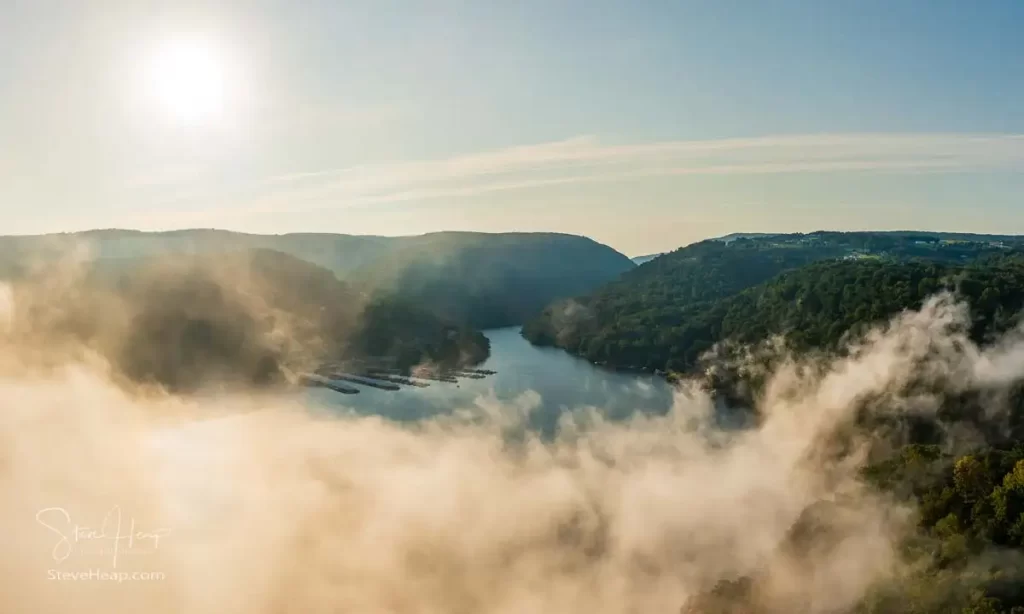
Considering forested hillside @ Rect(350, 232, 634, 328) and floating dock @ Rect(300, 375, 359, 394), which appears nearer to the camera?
floating dock @ Rect(300, 375, 359, 394)

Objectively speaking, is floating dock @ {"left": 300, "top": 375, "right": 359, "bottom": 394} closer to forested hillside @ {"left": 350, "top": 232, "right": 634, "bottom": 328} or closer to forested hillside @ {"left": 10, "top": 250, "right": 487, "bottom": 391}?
forested hillside @ {"left": 10, "top": 250, "right": 487, "bottom": 391}

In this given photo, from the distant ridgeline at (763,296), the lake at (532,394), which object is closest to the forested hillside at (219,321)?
the lake at (532,394)

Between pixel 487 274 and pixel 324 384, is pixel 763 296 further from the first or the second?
pixel 487 274

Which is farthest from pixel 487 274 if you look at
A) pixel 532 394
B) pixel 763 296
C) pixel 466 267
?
pixel 532 394

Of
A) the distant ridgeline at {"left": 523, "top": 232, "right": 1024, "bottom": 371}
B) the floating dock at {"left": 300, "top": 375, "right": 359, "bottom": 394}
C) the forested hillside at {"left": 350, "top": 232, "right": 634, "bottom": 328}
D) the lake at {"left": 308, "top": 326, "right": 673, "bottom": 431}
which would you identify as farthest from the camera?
the forested hillside at {"left": 350, "top": 232, "right": 634, "bottom": 328}

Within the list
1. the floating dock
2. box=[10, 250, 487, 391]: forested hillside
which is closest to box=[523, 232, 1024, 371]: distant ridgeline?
box=[10, 250, 487, 391]: forested hillside

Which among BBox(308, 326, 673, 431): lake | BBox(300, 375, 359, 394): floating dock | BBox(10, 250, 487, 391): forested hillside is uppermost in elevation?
BBox(10, 250, 487, 391): forested hillside

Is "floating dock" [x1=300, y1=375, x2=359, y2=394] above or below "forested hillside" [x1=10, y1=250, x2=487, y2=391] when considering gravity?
below
